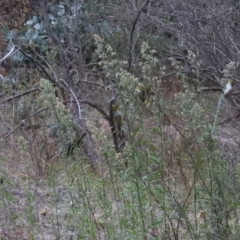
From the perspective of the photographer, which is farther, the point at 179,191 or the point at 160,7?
the point at 160,7

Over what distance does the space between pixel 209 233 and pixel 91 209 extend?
0.72 m

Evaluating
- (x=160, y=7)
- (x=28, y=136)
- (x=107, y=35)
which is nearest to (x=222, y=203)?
(x=28, y=136)

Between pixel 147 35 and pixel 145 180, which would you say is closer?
pixel 145 180

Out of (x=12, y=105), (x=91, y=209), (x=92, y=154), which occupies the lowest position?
(x=91, y=209)

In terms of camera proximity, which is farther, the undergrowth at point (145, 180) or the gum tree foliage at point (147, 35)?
the gum tree foliage at point (147, 35)

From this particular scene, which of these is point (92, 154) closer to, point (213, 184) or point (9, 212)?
point (9, 212)

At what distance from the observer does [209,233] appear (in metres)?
3.91

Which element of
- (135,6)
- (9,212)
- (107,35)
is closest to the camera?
(9,212)

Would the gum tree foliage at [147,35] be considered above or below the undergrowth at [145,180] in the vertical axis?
above

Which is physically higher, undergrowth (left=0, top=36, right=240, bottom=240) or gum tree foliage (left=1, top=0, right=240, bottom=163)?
gum tree foliage (left=1, top=0, right=240, bottom=163)

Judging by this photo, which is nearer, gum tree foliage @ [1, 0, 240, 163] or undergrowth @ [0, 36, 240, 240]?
undergrowth @ [0, 36, 240, 240]

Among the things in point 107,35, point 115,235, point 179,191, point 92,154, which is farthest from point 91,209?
point 107,35

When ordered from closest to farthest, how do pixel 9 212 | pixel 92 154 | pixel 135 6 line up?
pixel 9 212, pixel 92 154, pixel 135 6

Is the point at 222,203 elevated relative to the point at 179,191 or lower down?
lower down
